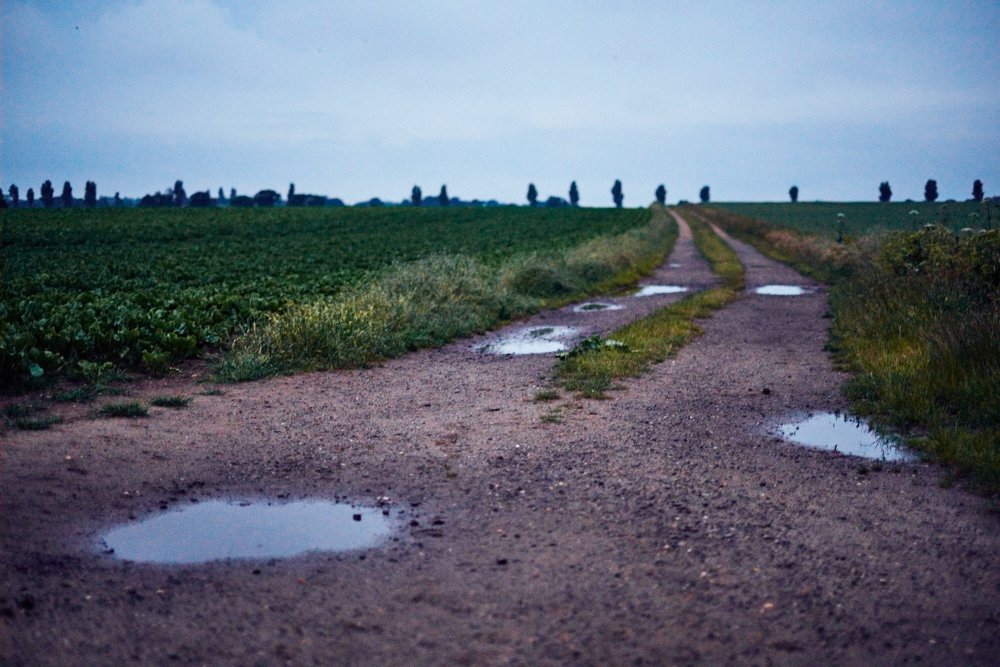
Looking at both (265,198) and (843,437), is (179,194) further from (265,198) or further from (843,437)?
(843,437)

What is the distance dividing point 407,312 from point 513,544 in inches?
329

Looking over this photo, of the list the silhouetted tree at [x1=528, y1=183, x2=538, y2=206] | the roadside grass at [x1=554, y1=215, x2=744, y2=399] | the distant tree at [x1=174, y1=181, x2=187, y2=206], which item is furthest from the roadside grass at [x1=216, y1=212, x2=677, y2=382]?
the silhouetted tree at [x1=528, y1=183, x2=538, y2=206]

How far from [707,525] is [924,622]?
146 cm

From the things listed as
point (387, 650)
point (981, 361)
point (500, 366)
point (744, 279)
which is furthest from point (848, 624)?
point (744, 279)

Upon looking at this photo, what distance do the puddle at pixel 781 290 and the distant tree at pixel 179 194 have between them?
3288 inches

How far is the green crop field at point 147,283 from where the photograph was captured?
374 inches

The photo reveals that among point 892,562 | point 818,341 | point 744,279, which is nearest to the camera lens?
point 892,562

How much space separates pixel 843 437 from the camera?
24.3 feet

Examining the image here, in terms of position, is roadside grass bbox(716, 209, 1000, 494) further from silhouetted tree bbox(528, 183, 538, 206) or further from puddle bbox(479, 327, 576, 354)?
silhouetted tree bbox(528, 183, 538, 206)

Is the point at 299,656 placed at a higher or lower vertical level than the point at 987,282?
lower

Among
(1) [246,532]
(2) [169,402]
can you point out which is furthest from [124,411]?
(1) [246,532]

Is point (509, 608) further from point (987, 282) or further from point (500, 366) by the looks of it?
point (987, 282)

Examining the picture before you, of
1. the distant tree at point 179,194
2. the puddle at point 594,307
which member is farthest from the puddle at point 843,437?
the distant tree at point 179,194

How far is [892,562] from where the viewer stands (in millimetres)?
4680
